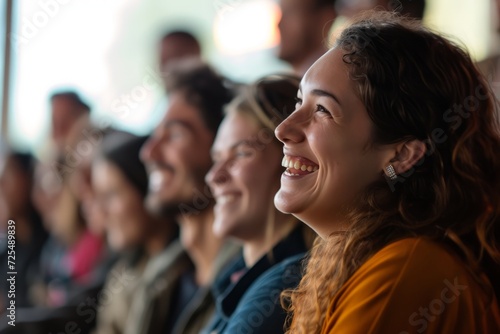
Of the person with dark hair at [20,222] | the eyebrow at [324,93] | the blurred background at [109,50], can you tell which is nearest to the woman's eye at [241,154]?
the eyebrow at [324,93]

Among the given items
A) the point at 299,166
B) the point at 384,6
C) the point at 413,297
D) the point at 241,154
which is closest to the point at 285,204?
the point at 299,166

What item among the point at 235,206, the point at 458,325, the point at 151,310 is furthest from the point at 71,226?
the point at 458,325

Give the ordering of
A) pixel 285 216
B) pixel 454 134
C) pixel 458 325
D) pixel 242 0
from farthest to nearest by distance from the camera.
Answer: pixel 242 0 → pixel 285 216 → pixel 454 134 → pixel 458 325

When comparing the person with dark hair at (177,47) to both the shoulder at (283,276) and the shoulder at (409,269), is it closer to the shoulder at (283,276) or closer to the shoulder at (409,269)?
the shoulder at (283,276)

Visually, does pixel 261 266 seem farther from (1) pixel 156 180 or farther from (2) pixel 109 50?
(2) pixel 109 50

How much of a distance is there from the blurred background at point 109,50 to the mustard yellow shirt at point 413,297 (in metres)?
1.98

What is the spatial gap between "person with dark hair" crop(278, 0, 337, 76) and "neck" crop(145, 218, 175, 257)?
0.67 metres

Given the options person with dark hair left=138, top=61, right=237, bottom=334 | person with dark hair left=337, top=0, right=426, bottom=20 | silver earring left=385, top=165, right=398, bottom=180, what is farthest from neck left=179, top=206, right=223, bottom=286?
silver earring left=385, top=165, right=398, bottom=180

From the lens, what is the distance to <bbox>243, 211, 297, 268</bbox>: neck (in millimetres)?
1667

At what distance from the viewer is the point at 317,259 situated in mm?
1203

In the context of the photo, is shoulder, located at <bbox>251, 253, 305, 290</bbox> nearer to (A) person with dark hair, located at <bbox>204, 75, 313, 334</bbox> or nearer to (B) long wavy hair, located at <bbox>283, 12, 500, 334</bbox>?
(A) person with dark hair, located at <bbox>204, 75, 313, 334</bbox>

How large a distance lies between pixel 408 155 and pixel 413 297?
0.22 m

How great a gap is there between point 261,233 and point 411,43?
677 mm

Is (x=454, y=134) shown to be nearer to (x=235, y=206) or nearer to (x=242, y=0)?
(x=235, y=206)
